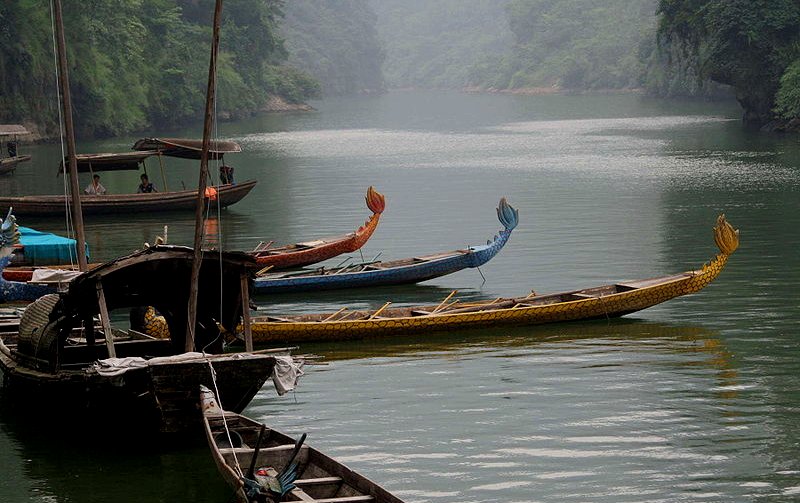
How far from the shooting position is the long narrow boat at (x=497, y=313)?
20.0 meters

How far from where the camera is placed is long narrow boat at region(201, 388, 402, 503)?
1138 cm

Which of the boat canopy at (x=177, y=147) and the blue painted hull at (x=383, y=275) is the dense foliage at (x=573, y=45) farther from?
the blue painted hull at (x=383, y=275)

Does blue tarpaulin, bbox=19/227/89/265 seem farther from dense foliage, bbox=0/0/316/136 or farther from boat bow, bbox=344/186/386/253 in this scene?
dense foliage, bbox=0/0/316/136

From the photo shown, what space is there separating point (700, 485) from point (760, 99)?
53.4 m

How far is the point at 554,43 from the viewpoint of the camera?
7067 inches

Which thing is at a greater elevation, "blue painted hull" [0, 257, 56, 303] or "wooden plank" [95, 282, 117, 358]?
"wooden plank" [95, 282, 117, 358]

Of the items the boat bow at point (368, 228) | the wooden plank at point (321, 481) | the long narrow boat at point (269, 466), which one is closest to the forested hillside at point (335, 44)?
the boat bow at point (368, 228)

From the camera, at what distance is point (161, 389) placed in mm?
14023

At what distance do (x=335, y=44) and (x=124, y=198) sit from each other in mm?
149158

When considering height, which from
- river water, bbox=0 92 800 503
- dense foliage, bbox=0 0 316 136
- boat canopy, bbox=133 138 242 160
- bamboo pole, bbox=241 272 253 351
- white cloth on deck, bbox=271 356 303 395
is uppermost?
dense foliage, bbox=0 0 316 136

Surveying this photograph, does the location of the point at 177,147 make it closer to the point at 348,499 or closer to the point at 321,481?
the point at 321,481

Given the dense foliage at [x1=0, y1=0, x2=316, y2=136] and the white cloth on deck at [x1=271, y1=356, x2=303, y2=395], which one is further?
the dense foliage at [x1=0, y1=0, x2=316, y2=136]

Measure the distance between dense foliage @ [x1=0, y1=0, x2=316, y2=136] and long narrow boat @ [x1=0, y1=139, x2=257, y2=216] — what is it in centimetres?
2879

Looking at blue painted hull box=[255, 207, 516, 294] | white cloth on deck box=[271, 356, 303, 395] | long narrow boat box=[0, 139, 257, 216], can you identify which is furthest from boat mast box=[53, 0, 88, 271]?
long narrow boat box=[0, 139, 257, 216]
